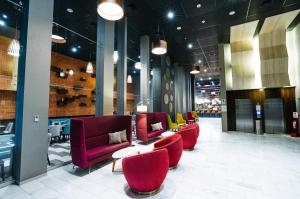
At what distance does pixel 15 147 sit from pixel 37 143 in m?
0.37

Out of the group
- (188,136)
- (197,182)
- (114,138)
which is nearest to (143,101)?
(188,136)

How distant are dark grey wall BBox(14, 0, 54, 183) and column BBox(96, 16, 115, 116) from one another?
176 centimetres

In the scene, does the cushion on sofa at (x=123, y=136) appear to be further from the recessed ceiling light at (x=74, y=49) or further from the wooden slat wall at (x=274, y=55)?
the wooden slat wall at (x=274, y=55)

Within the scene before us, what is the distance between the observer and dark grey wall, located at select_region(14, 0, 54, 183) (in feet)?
10.2

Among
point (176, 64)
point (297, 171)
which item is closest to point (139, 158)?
point (297, 171)

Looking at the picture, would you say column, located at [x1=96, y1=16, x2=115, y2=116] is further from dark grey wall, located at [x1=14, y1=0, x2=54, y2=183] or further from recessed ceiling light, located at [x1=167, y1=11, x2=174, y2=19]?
recessed ceiling light, located at [x1=167, y1=11, x2=174, y2=19]

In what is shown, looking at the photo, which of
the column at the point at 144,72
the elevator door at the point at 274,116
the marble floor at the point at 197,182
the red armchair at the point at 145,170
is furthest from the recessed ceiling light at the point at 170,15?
the elevator door at the point at 274,116

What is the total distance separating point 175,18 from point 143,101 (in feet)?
12.9

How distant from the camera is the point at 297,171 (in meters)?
3.63

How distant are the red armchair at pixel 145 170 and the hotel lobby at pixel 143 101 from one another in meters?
0.02

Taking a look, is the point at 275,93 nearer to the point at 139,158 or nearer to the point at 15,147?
the point at 139,158

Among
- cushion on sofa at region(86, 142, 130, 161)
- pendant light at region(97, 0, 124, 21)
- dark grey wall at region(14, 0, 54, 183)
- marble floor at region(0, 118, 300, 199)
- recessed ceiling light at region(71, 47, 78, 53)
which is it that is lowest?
marble floor at region(0, 118, 300, 199)

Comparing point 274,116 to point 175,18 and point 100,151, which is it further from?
point 100,151

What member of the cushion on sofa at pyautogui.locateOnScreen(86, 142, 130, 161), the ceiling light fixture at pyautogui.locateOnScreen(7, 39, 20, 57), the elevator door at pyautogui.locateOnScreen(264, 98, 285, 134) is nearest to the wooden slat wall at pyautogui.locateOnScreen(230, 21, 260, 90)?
the elevator door at pyautogui.locateOnScreen(264, 98, 285, 134)
